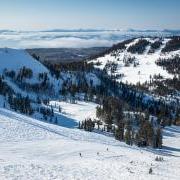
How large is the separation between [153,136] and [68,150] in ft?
307

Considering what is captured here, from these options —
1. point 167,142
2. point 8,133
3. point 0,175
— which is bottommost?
point 167,142

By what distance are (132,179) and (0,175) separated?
43.7ft

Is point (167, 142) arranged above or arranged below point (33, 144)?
below

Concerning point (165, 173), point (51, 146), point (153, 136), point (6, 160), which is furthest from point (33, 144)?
point (153, 136)

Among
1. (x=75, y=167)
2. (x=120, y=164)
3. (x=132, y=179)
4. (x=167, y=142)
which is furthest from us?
(x=167, y=142)

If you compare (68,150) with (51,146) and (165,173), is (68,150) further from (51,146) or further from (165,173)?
(165,173)

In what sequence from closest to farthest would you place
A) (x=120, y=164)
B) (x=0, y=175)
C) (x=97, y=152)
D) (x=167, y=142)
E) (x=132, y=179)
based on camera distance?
(x=0, y=175)
(x=132, y=179)
(x=120, y=164)
(x=97, y=152)
(x=167, y=142)

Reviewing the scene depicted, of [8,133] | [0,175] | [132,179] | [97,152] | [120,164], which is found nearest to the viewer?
[0,175]

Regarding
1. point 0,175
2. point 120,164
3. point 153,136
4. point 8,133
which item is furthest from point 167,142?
point 0,175

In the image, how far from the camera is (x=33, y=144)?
202ft

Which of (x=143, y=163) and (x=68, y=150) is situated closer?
(x=143, y=163)

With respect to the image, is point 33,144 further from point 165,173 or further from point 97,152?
point 165,173

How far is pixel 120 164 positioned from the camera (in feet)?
159

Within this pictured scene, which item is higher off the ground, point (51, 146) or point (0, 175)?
point (0, 175)
